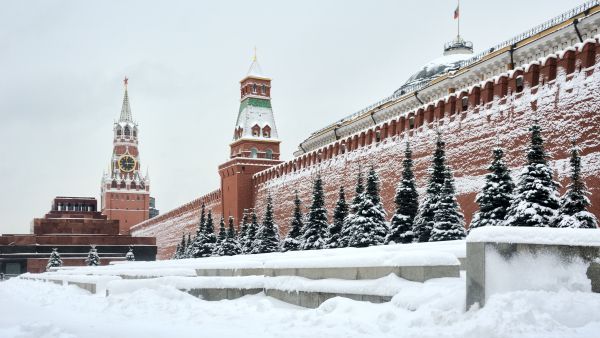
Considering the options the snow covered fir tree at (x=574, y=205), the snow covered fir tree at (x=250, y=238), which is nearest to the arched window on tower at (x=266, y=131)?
the snow covered fir tree at (x=250, y=238)

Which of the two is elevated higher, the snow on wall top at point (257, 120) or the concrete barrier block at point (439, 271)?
the snow on wall top at point (257, 120)

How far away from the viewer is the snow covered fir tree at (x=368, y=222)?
19.5m

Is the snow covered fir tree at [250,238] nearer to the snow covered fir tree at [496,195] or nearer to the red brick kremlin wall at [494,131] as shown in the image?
the red brick kremlin wall at [494,131]

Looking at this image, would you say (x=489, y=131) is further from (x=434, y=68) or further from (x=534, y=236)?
(x=434, y=68)

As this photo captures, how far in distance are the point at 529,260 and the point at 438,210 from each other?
10926 mm

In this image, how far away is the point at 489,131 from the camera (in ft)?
62.3

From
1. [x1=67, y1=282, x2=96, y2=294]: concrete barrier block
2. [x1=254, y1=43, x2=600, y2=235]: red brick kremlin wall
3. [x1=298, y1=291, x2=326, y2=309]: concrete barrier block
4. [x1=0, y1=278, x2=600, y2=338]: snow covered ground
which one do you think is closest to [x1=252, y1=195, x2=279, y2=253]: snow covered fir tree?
[x1=254, y1=43, x2=600, y2=235]: red brick kremlin wall

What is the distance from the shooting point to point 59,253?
46.9 m

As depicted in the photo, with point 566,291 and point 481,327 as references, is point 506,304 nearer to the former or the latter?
point 481,327

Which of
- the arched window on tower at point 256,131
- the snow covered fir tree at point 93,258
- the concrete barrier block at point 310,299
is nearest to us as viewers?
the concrete barrier block at point 310,299

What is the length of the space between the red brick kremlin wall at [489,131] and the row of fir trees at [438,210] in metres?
0.65

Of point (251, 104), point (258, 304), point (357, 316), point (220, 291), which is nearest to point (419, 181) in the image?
point (220, 291)

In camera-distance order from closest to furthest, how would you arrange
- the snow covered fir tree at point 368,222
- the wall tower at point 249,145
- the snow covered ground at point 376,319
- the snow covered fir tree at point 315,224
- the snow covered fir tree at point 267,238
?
1. the snow covered ground at point 376,319
2. the snow covered fir tree at point 368,222
3. the snow covered fir tree at point 315,224
4. the snow covered fir tree at point 267,238
5. the wall tower at point 249,145

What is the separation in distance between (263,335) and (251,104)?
3540 centimetres
